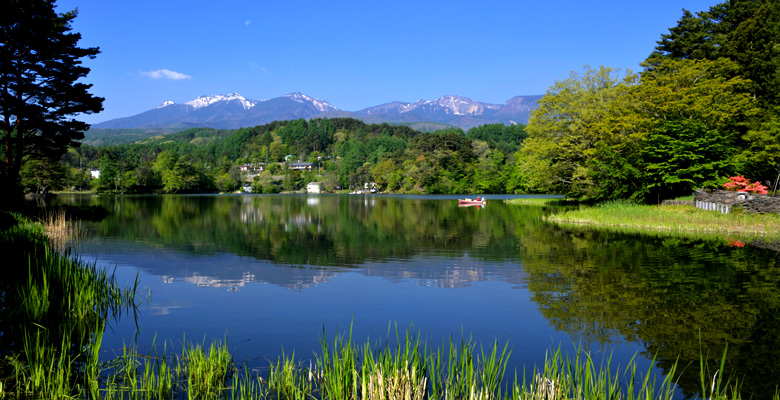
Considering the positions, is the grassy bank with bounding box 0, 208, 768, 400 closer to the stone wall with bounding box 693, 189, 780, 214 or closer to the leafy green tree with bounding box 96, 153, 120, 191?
the stone wall with bounding box 693, 189, 780, 214

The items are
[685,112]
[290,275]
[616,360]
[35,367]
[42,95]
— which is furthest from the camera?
[685,112]

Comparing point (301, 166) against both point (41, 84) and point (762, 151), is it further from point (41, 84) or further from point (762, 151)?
point (762, 151)

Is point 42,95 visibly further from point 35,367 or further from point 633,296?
point 633,296

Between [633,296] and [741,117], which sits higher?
[741,117]

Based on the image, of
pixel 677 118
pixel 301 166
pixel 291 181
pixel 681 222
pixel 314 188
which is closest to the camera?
pixel 681 222

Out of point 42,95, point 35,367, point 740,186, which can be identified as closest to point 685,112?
point 740,186

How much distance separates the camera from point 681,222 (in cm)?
2814

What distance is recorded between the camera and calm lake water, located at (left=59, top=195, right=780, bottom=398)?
8.58 meters

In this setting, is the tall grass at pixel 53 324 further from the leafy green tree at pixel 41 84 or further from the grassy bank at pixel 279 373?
the leafy green tree at pixel 41 84

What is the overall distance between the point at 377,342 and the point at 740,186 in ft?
106

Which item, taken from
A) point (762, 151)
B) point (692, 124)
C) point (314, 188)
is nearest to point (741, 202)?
point (692, 124)

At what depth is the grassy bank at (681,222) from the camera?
2454 centimetres

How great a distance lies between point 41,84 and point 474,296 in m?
33.0

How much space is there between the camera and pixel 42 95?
3300cm
